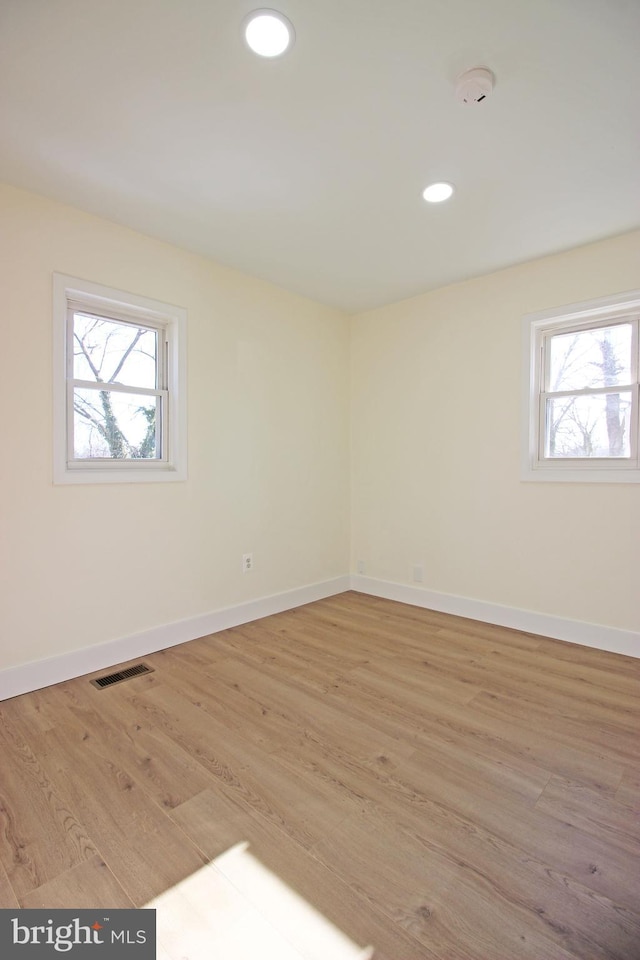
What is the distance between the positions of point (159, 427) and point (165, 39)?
6.74ft

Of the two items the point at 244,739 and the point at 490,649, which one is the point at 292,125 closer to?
the point at 244,739

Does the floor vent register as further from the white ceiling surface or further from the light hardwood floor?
the white ceiling surface

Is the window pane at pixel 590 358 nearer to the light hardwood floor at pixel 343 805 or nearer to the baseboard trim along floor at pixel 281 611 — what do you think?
the baseboard trim along floor at pixel 281 611

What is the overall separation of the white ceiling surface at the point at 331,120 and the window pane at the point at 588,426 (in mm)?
1066

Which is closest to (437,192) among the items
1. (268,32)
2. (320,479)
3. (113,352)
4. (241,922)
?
(268,32)

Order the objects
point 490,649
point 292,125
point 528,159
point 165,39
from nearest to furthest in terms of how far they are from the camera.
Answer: point 165,39 → point 292,125 → point 528,159 → point 490,649

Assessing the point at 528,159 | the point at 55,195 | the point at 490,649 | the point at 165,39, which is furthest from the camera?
the point at 490,649

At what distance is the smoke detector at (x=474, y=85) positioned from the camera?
1687mm

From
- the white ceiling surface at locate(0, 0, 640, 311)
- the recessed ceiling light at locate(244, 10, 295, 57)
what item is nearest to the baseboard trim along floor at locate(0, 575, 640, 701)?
the white ceiling surface at locate(0, 0, 640, 311)

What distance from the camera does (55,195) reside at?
249 centimetres

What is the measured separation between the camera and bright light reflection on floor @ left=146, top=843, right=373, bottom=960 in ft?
3.78

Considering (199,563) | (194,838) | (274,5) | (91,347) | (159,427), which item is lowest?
(194,838)

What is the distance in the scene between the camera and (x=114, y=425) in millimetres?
2930

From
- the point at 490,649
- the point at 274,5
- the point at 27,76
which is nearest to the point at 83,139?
the point at 27,76
